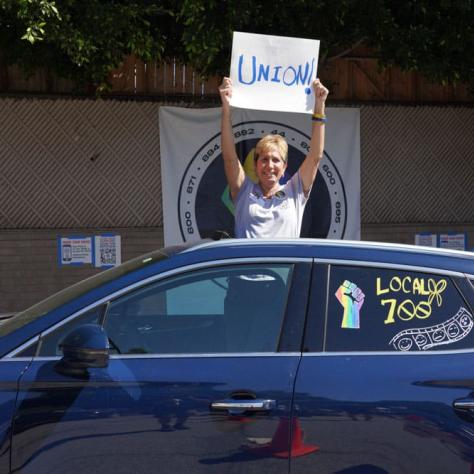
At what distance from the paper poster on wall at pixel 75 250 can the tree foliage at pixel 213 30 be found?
1663mm

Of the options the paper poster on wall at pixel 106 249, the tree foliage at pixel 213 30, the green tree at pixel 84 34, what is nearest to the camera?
the green tree at pixel 84 34

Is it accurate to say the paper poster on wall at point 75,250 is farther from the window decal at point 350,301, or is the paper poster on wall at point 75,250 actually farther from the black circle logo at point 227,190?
the window decal at point 350,301

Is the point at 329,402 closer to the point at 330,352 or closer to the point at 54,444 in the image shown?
the point at 330,352

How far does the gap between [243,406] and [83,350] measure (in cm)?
68

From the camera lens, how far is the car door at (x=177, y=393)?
3.10m

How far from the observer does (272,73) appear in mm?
5445

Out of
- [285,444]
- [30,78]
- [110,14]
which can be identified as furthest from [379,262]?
[30,78]

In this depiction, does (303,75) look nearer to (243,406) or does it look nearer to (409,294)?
(409,294)

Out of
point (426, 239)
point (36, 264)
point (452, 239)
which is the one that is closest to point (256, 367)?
point (36, 264)

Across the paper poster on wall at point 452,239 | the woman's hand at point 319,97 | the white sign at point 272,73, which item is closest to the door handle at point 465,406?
the woman's hand at point 319,97

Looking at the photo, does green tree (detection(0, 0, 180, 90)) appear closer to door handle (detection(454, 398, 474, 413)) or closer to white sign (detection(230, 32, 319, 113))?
white sign (detection(230, 32, 319, 113))

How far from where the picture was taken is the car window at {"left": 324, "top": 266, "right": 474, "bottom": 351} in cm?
331

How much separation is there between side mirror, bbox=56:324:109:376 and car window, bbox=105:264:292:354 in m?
0.14

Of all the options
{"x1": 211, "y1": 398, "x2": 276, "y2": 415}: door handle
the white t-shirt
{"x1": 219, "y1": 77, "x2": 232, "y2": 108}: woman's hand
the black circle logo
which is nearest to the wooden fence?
the black circle logo
